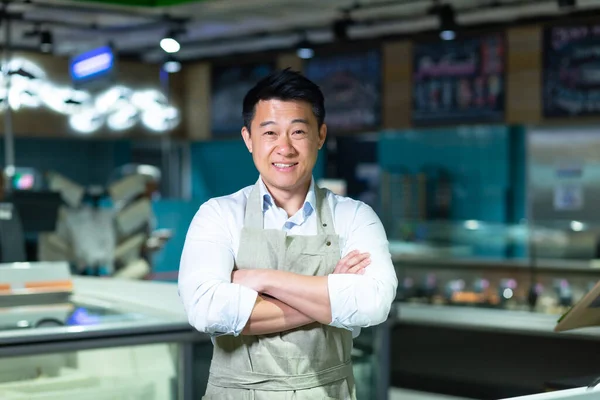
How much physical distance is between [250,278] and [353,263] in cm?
23

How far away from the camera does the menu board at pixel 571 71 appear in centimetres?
830

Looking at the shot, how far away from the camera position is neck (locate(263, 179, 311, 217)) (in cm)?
209

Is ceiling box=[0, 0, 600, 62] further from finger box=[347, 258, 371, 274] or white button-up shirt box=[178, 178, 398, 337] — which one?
finger box=[347, 258, 371, 274]

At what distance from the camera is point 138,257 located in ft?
20.7

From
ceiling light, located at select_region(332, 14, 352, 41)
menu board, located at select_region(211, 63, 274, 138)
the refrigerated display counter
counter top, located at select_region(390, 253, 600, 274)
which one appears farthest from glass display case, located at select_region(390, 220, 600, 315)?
menu board, located at select_region(211, 63, 274, 138)

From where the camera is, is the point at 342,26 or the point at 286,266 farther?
the point at 342,26

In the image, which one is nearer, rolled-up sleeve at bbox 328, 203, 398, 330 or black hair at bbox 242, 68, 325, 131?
rolled-up sleeve at bbox 328, 203, 398, 330

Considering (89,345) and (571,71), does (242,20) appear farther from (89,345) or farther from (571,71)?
(89,345)

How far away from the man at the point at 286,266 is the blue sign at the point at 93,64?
6165mm

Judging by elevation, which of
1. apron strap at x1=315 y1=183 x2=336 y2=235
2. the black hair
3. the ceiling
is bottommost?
apron strap at x1=315 y1=183 x2=336 y2=235

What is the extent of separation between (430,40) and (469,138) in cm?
117

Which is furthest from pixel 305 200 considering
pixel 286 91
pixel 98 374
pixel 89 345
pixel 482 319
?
pixel 482 319

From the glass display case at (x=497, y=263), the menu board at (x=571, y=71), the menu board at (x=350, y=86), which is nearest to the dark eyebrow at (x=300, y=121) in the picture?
the glass display case at (x=497, y=263)

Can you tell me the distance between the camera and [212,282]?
1924 mm
